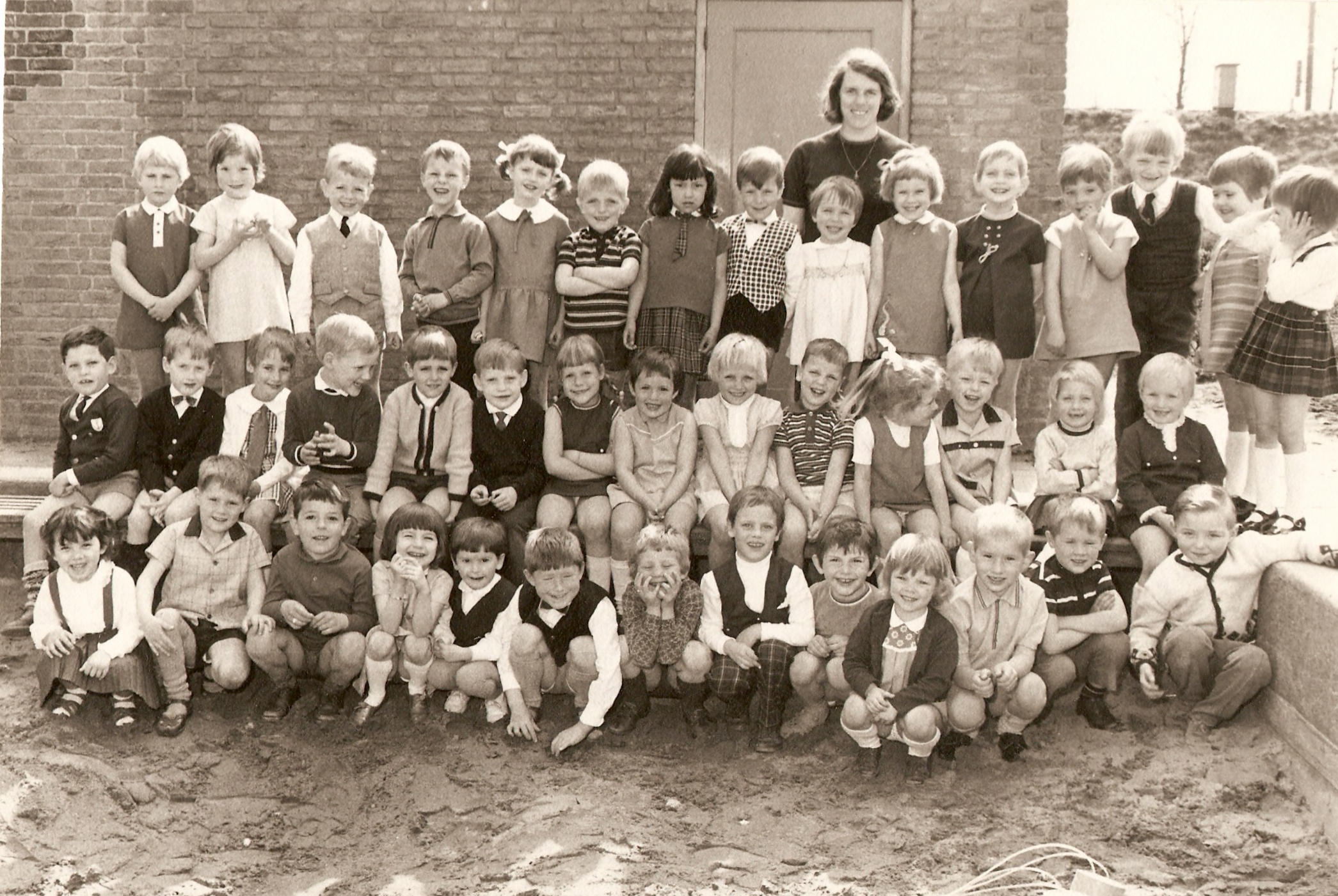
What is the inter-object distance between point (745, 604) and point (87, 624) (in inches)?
103

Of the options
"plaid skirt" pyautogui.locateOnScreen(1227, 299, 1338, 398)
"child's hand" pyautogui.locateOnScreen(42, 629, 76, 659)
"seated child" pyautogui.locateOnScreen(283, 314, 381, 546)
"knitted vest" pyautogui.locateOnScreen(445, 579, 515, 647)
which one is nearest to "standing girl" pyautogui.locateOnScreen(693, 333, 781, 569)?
"knitted vest" pyautogui.locateOnScreen(445, 579, 515, 647)

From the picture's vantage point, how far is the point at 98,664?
17.8 ft

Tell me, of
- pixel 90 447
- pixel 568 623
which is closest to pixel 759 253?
pixel 568 623

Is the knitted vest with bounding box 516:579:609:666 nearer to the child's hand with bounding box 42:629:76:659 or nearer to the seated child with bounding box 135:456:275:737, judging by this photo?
the seated child with bounding box 135:456:275:737

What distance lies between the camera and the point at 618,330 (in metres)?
6.71

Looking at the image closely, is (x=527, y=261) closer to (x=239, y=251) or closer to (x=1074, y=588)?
(x=239, y=251)

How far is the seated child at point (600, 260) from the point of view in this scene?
6.53 meters

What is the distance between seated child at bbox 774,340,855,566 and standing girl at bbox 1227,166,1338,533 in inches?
73.2

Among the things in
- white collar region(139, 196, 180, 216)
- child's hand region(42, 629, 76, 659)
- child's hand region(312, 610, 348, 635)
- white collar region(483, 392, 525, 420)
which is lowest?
child's hand region(42, 629, 76, 659)

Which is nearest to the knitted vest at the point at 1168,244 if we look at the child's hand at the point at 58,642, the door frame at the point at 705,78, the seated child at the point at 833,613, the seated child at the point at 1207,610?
the seated child at the point at 1207,610

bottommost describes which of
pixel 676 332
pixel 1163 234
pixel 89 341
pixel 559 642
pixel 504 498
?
pixel 559 642

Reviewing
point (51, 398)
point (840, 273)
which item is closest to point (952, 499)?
point (840, 273)

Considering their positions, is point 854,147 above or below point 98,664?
above

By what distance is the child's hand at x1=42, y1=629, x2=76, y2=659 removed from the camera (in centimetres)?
545
